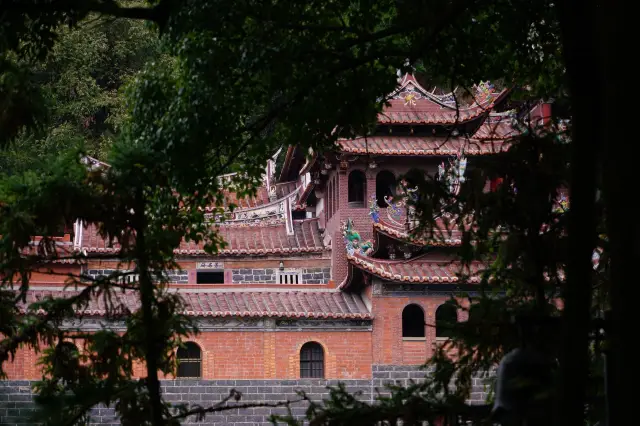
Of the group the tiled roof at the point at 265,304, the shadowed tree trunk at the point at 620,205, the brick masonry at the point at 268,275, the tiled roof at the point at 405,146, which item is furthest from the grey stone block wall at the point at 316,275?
the shadowed tree trunk at the point at 620,205

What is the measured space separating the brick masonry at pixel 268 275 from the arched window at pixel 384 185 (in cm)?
210

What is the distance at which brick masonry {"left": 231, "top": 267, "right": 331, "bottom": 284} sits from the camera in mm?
21016

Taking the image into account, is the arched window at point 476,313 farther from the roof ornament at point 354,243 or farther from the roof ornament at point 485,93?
the roof ornament at point 485,93

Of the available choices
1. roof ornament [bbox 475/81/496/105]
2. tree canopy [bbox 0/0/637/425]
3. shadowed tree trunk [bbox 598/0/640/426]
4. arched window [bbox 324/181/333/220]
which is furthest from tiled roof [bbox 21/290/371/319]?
shadowed tree trunk [bbox 598/0/640/426]

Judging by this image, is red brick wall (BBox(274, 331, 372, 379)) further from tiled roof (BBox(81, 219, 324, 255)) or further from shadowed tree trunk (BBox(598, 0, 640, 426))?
shadowed tree trunk (BBox(598, 0, 640, 426))

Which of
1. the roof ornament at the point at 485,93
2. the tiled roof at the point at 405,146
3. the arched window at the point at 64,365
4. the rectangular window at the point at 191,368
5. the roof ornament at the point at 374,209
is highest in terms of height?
the roof ornament at the point at 485,93

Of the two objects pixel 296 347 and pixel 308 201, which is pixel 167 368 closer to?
pixel 296 347

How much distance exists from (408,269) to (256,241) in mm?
3727

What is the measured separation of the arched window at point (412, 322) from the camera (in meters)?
20.3

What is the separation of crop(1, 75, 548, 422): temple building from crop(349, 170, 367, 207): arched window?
113 millimetres

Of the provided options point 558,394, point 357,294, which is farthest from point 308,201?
point 558,394

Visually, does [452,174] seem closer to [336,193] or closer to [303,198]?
[336,193]

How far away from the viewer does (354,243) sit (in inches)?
765

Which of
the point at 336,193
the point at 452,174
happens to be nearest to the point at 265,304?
the point at 336,193
